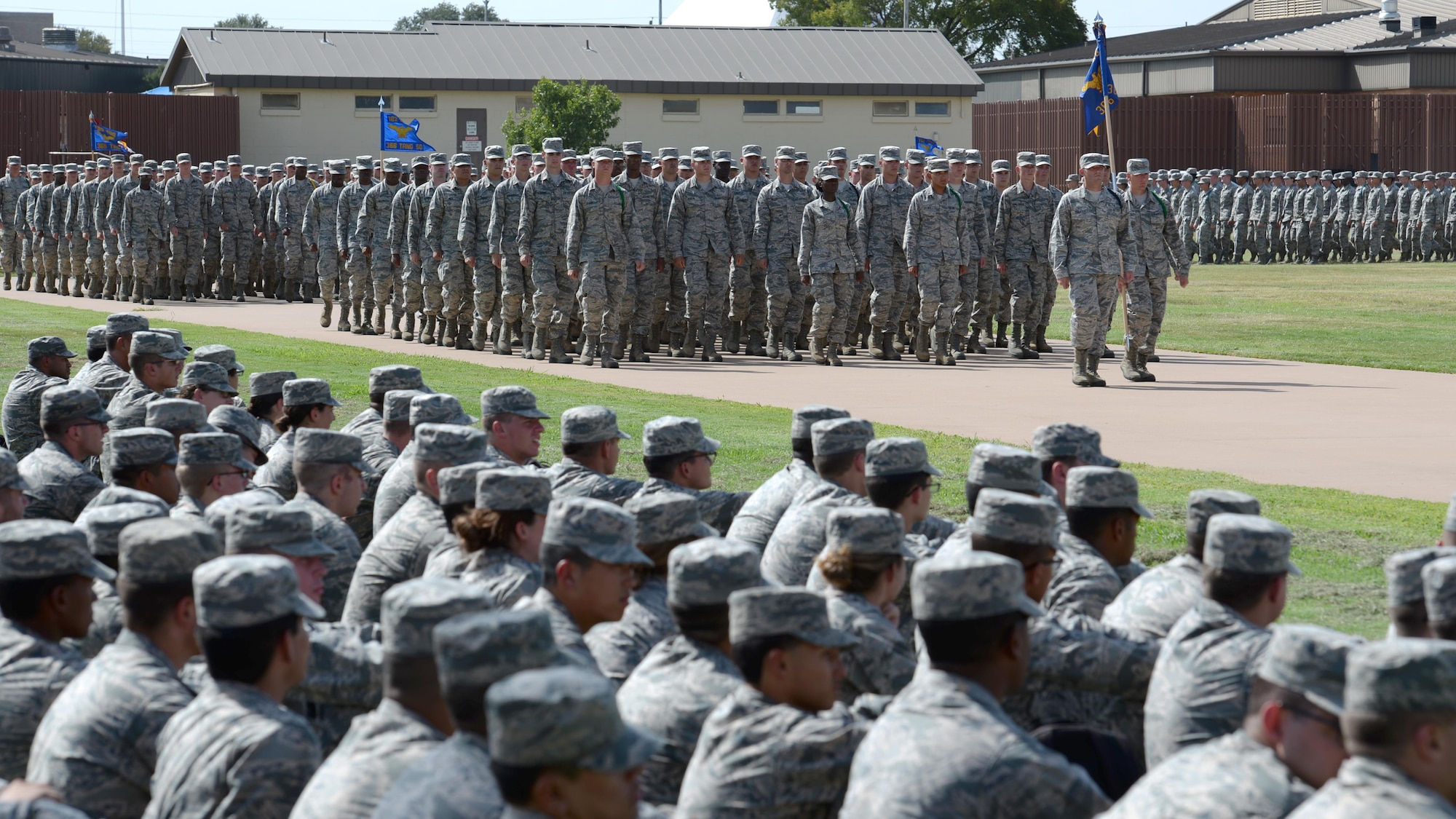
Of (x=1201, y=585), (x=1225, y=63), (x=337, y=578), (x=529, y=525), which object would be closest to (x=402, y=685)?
(x=529, y=525)

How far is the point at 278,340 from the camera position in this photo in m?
21.3

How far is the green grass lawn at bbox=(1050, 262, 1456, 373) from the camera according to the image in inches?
803

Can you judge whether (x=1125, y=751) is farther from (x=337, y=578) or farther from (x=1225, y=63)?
(x=1225, y=63)

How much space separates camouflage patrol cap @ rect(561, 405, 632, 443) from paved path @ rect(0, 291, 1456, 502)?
216 inches

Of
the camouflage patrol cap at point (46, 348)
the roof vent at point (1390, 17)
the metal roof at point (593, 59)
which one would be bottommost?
the camouflage patrol cap at point (46, 348)

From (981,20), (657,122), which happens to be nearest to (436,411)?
(657,122)

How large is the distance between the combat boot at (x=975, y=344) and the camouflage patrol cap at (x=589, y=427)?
13483 mm

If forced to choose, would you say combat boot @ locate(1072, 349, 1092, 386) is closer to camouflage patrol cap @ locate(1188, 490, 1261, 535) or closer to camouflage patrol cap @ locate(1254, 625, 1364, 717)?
camouflage patrol cap @ locate(1188, 490, 1261, 535)

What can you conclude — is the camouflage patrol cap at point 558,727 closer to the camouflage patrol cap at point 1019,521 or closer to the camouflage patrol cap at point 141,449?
the camouflage patrol cap at point 1019,521

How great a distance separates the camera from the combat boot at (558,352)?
19.3m

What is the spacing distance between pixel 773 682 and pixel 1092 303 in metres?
13.1

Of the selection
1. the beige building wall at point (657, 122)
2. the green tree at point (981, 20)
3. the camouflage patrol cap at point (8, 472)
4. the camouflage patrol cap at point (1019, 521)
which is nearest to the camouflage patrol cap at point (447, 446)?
the camouflage patrol cap at point (8, 472)

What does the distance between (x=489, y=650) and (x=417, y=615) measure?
483 millimetres

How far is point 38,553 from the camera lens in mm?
4984
